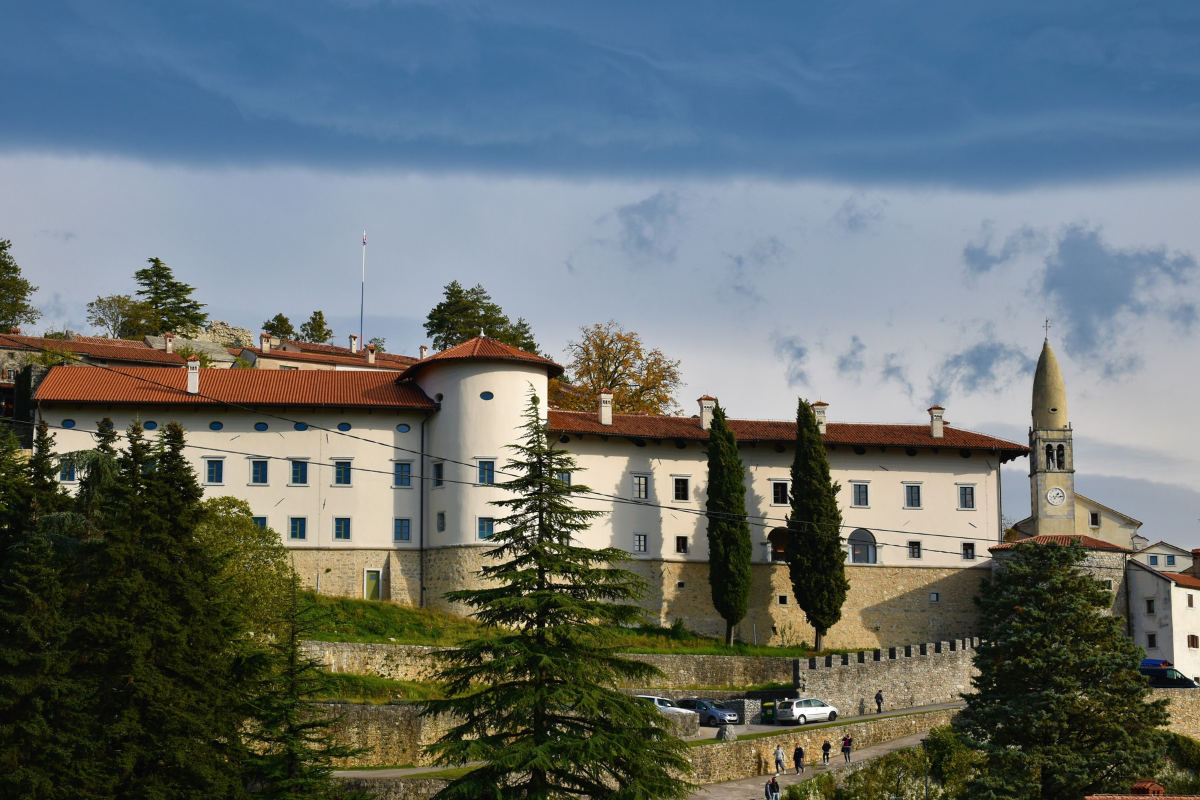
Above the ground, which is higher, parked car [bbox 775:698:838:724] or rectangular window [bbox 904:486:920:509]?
rectangular window [bbox 904:486:920:509]

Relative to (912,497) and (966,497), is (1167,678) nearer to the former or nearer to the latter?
(966,497)

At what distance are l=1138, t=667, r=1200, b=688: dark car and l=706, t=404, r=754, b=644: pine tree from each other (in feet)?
50.3

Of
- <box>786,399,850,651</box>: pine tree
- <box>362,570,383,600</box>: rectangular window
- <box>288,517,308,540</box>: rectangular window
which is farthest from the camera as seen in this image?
<box>288,517,308,540</box>: rectangular window

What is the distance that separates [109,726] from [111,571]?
3585mm

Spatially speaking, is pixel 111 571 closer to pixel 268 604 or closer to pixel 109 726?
pixel 109 726

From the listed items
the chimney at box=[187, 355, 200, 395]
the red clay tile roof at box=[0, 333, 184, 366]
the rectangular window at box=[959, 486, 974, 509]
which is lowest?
the rectangular window at box=[959, 486, 974, 509]

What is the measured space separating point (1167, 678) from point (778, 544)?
16243 mm

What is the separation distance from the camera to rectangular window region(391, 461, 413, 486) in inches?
2126

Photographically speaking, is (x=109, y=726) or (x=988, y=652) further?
(x=988, y=652)

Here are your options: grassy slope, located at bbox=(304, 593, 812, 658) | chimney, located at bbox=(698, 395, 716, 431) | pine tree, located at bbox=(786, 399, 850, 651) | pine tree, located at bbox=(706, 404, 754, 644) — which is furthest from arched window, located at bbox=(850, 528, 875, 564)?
chimney, located at bbox=(698, 395, 716, 431)

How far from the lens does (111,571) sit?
→ 29.4 m

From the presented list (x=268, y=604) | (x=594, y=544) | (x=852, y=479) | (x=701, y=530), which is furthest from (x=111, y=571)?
(x=852, y=479)

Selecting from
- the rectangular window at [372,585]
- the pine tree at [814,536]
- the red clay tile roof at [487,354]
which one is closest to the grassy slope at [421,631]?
the rectangular window at [372,585]

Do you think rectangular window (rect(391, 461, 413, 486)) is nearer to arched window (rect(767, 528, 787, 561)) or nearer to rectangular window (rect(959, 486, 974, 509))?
arched window (rect(767, 528, 787, 561))
